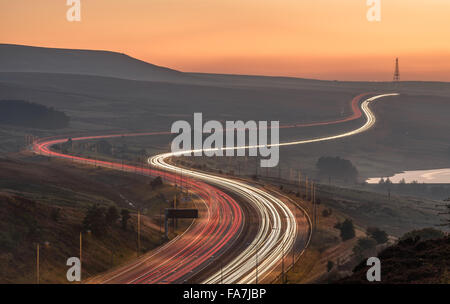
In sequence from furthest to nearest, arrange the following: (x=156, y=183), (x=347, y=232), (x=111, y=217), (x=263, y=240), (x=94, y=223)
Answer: (x=156, y=183) < (x=347, y=232) < (x=263, y=240) < (x=111, y=217) < (x=94, y=223)

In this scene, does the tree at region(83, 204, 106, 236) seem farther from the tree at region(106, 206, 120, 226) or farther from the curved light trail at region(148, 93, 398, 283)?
the curved light trail at region(148, 93, 398, 283)

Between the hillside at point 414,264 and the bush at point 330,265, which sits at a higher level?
the hillside at point 414,264

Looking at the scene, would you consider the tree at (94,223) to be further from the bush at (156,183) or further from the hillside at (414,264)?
the bush at (156,183)

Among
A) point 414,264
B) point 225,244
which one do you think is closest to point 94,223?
point 225,244

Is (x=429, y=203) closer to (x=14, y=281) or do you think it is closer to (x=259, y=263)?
(x=259, y=263)

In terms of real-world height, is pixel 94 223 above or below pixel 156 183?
above

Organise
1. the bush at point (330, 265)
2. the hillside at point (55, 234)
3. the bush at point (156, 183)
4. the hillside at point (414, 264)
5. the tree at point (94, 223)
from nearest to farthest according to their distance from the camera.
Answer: the hillside at point (414, 264) → the hillside at point (55, 234) → the bush at point (330, 265) → the tree at point (94, 223) → the bush at point (156, 183)

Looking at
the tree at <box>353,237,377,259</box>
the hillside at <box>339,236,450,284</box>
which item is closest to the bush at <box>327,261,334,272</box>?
the tree at <box>353,237,377,259</box>

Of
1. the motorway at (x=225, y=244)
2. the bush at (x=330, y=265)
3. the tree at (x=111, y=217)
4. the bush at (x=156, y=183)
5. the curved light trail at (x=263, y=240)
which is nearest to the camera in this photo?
the motorway at (x=225, y=244)

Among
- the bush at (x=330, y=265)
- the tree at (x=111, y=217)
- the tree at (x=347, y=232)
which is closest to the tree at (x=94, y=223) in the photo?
the tree at (x=111, y=217)

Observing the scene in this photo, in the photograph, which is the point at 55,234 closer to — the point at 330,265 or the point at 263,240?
the point at 263,240
